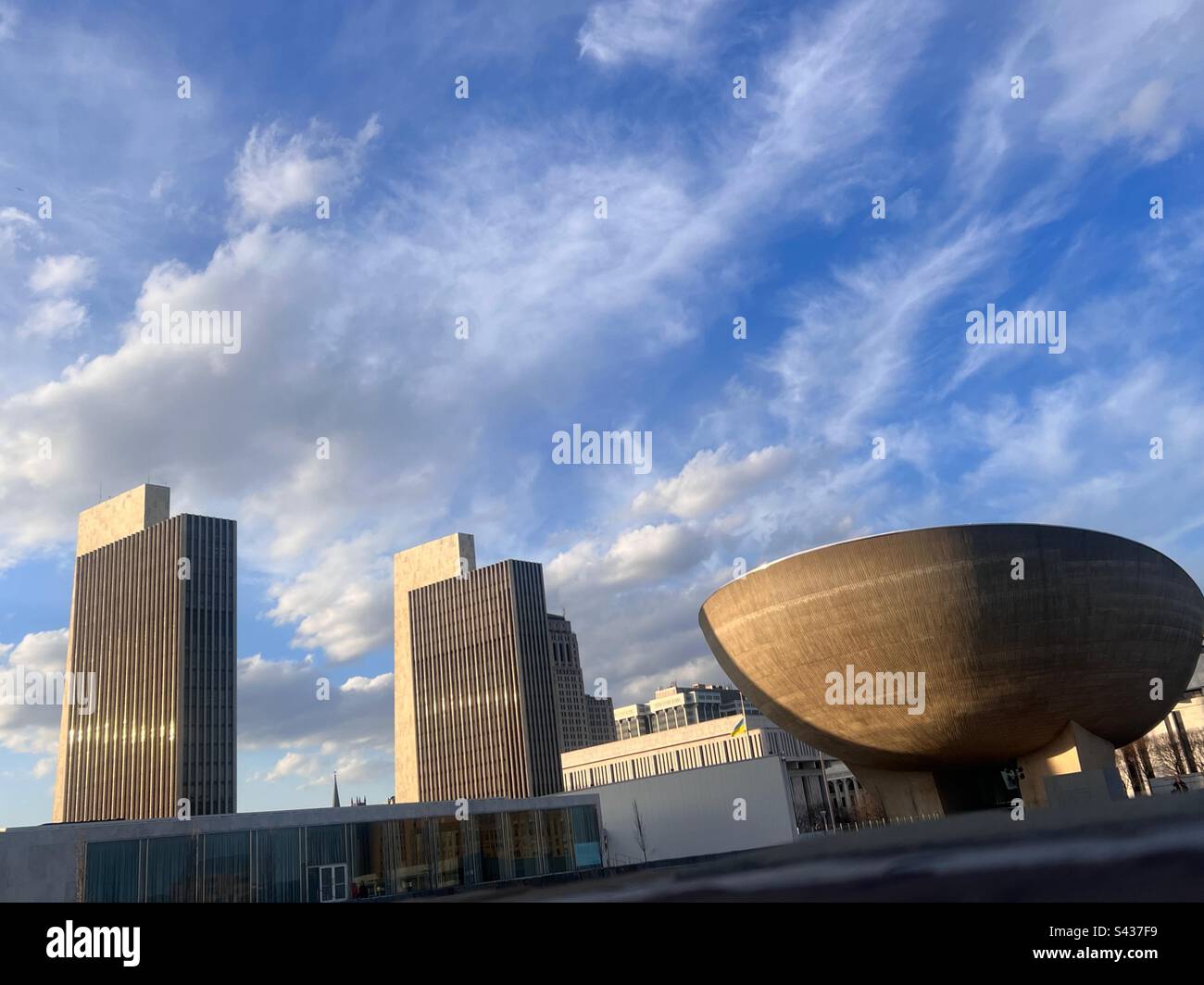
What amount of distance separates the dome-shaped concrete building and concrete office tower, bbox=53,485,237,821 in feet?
250

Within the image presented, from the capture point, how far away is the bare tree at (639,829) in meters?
57.9

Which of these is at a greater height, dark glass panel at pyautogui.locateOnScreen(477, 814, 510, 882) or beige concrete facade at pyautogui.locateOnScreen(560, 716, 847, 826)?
beige concrete facade at pyautogui.locateOnScreen(560, 716, 847, 826)

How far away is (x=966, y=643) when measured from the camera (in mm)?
37375

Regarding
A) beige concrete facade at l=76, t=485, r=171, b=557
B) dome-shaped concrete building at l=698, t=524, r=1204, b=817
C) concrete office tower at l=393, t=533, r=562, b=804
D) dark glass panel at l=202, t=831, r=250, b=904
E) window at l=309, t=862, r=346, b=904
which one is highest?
beige concrete facade at l=76, t=485, r=171, b=557

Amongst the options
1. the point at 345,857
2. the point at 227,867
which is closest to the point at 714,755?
the point at 345,857

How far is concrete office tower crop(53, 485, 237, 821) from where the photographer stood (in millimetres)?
99062

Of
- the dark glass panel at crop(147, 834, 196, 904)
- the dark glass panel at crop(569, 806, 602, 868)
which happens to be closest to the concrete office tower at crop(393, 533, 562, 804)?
the dark glass panel at crop(569, 806, 602, 868)

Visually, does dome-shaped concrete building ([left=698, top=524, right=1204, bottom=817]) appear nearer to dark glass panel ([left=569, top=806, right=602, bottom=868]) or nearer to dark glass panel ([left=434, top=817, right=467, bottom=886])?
dark glass panel ([left=569, top=806, right=602, bottom=868])

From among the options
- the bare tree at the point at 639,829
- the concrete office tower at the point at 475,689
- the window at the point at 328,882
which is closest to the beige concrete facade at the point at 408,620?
the concrete office tower at the point at 475,689

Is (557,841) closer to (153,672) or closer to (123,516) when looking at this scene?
(153,672)

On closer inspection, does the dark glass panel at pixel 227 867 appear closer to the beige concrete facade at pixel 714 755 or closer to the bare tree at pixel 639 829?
the bare tree at pixel 639 829

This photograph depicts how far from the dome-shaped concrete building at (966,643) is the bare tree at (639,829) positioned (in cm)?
1894
